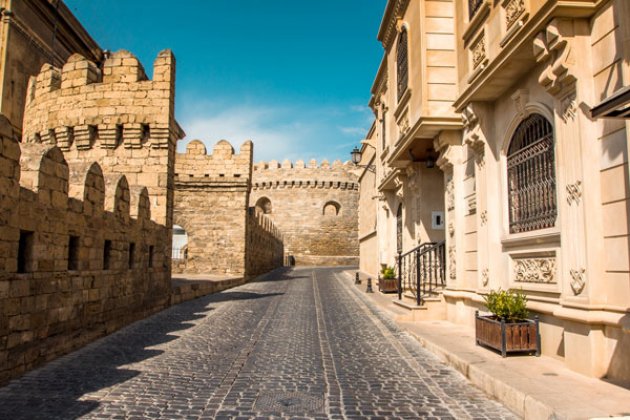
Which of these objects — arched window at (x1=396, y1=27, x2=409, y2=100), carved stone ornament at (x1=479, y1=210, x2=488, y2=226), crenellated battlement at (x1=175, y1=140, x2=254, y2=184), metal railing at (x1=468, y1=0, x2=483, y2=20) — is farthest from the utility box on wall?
crenellated battlement at (x1=175, y1=140, x2=254, y2=184)

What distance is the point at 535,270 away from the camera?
615cm

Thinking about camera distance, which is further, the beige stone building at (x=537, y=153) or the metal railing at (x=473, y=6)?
the metal railing at (x=473, y=6)

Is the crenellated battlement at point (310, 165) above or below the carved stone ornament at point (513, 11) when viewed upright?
above

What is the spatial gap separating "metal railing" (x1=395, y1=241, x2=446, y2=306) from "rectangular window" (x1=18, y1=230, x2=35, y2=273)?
21.2 ft

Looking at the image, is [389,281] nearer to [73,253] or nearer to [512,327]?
[512,327]

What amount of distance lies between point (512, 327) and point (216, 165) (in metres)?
17.9

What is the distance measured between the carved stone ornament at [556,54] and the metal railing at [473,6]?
2.60 meters

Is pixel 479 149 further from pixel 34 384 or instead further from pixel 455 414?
pixel 34 384

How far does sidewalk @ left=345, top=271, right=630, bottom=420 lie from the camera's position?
12.3 ft

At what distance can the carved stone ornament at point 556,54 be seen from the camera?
4988mm

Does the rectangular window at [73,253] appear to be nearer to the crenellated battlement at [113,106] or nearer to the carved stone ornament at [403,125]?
the crenellated battlement at [113,106]

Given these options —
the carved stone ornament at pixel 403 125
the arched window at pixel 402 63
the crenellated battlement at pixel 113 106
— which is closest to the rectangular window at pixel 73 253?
the crenellated battlement at pixel 113 106

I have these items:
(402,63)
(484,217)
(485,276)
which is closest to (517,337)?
(485,276)

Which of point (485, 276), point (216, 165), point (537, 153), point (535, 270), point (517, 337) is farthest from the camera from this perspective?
point (216, 165)
